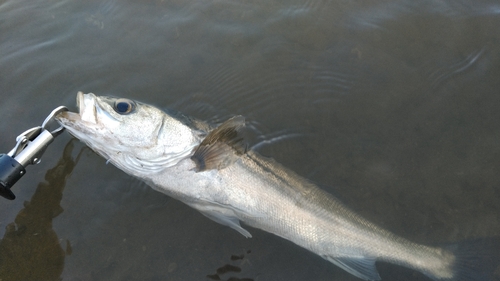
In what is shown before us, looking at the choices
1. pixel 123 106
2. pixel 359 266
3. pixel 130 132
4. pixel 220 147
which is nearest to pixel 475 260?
pixel 359 266

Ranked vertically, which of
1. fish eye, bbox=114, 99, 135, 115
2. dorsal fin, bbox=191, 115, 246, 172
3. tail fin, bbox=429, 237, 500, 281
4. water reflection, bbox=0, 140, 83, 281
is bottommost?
tail fin, bbox=429, 237, 500, 281

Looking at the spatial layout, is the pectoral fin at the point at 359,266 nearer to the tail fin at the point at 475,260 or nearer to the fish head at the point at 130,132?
the tail fin at the point at 475,260

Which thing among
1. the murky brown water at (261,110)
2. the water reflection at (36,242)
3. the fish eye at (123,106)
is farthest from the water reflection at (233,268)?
the fish eye at (123,106)

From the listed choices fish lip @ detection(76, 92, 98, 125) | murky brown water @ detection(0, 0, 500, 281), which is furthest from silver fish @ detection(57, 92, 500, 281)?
murky brown water @ detection(0, 0, 500, 281)

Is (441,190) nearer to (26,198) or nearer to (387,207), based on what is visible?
(387,207)

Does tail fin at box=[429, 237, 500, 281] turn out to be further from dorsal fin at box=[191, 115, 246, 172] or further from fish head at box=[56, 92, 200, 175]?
fish head at box=[56, 92, 200, 175]

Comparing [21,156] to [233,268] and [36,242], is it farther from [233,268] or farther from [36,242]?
[233,268]

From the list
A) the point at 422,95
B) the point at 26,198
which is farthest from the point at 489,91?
the point at 26,198
